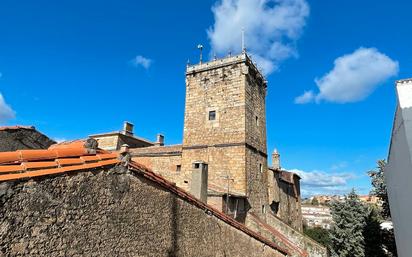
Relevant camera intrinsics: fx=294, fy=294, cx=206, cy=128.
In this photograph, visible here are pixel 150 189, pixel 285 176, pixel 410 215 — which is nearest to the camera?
pixel 150 189

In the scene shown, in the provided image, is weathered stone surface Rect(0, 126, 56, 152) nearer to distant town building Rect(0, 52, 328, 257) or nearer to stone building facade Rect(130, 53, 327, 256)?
distant town building Rect(0, 52, 328, 257)

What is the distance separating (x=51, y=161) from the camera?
12.0ft

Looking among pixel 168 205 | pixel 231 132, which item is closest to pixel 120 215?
pixel 168 205

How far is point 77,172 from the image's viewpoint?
376 cm

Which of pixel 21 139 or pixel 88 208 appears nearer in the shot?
pixel 88 208

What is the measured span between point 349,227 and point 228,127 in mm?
9119

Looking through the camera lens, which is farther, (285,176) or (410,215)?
(285,176)

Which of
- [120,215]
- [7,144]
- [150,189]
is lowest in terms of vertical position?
[120,215]

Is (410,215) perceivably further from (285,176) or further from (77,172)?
(285,176)

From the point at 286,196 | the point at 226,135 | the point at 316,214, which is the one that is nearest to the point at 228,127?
the point at 226,135

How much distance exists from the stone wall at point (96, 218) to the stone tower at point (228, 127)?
32.7 feet

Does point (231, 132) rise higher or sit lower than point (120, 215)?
higher

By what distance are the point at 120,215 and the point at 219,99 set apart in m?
13.7

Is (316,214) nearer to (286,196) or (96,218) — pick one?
(286,196)
